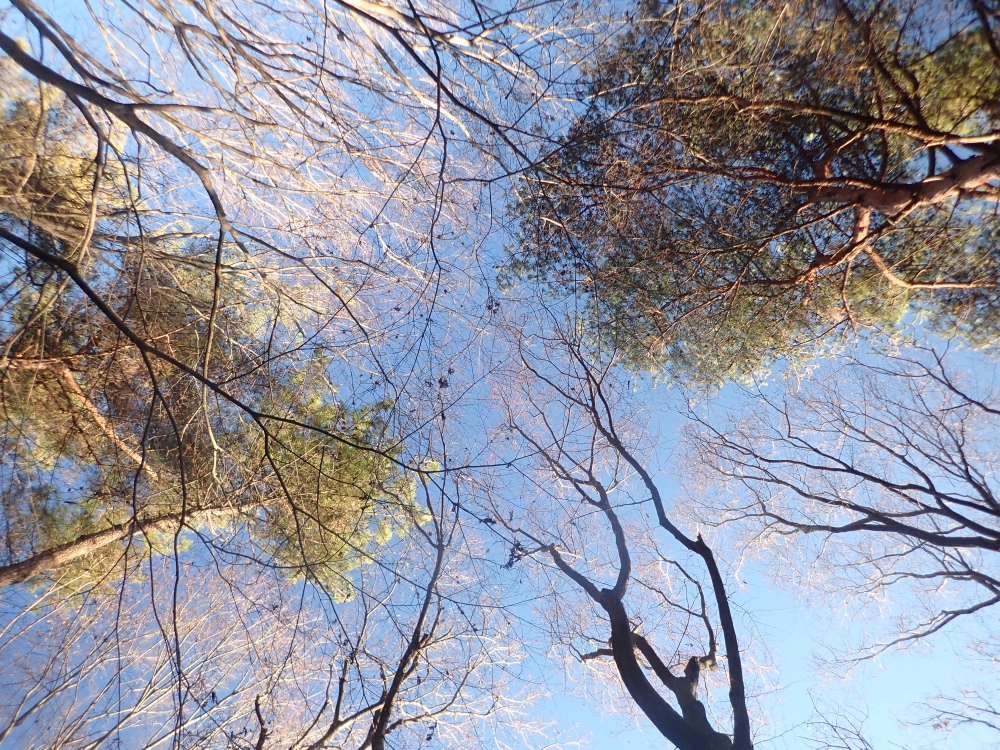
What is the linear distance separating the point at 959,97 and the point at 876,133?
0.51 meters

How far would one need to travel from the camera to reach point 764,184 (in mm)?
4363

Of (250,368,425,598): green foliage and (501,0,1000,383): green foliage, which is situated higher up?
(501,0,1000,383): green foliage

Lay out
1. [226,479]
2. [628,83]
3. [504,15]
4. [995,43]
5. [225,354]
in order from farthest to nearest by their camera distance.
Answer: [225,354], [226,479], [628,83], [995,43], [504,15]

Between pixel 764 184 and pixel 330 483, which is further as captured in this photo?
pixel 330 483

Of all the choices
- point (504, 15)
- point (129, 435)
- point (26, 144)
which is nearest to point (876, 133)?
point (504, 15)

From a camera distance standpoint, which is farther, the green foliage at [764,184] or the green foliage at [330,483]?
the green foliage at [330,483]

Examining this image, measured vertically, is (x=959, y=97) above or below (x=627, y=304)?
above

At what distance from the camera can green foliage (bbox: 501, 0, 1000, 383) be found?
3.46m

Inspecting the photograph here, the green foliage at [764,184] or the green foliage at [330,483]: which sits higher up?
the green foliage at [764,184]

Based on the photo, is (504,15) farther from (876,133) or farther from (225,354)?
(225,354)

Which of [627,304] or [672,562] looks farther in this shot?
[672,562]

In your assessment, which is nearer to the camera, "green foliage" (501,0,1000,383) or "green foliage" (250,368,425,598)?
"green foliage" (501,0,1000,383)

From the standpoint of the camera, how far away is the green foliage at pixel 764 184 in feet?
11.4

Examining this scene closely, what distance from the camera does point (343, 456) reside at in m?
5.44
